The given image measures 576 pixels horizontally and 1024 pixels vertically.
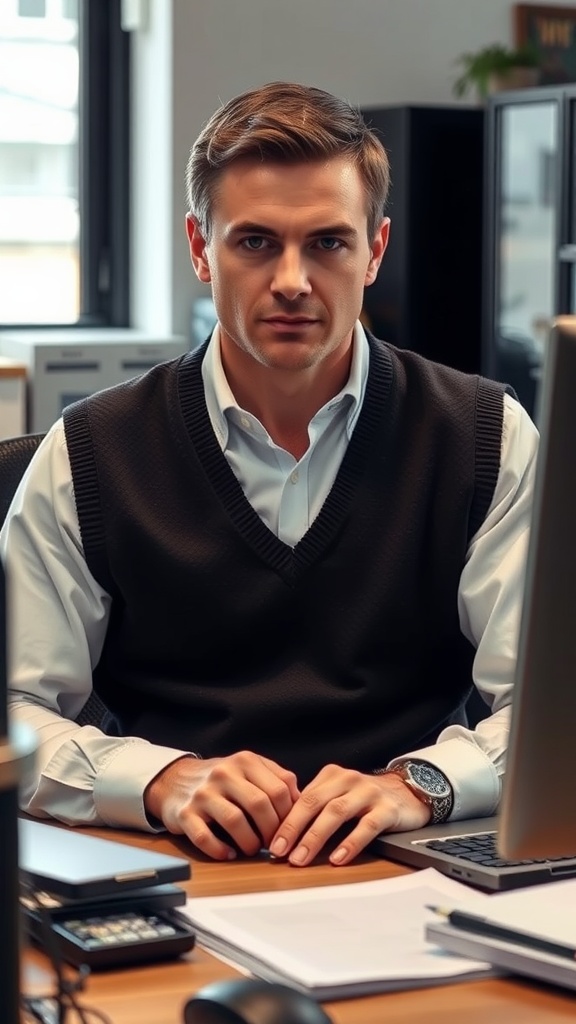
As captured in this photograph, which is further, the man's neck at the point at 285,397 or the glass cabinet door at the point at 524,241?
the glass cabinet door at the point at 524,241

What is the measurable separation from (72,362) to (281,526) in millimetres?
3318

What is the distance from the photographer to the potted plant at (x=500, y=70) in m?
5.25

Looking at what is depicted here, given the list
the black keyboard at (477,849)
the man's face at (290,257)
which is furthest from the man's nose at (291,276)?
the black keyboard at (477,849)

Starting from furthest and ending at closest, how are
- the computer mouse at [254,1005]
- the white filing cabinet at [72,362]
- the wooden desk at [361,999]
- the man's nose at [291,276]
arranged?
1. the white filing cabinet at [72,362]
2. the man's nose at [291,276]
3. the wooden desk at [361,999]
4. the computer mouse at [254,1005]

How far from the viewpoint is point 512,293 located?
527 cm

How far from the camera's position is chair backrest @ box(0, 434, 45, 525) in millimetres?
1735

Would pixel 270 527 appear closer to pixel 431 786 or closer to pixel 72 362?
pixel 431 786

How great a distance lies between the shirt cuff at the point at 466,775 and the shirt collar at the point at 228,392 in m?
0.39

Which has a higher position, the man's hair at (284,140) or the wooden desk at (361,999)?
the man's hair at (284,140)

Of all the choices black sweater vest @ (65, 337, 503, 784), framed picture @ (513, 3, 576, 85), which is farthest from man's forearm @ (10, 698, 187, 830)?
framed picture @ (513, 3, 576, 85)

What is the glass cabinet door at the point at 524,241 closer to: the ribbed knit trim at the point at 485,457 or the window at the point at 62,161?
the window at the point at 62,161

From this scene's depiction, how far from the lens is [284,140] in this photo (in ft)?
5.24

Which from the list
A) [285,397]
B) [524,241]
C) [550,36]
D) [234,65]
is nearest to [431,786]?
[285,397]

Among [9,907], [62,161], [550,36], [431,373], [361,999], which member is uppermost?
[550,36]
